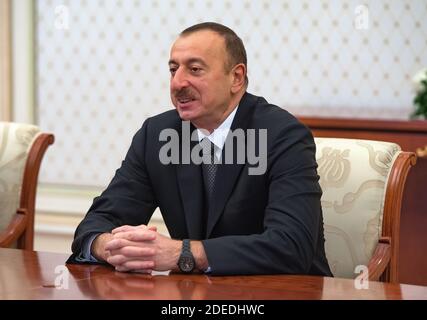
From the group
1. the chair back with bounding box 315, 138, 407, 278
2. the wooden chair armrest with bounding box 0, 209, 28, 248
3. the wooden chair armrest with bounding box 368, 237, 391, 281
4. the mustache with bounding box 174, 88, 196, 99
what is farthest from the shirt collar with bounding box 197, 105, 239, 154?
the wooden chair armrest with bounding box 0, 209, 28, 248

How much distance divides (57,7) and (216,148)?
9.39 ft

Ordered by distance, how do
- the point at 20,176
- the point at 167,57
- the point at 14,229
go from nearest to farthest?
the point at 14,229 → the point at 20,176 → the point at 167,57

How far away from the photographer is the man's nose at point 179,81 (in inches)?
103

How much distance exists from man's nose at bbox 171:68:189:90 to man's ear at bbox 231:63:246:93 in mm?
173

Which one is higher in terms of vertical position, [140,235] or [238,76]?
[238,76]

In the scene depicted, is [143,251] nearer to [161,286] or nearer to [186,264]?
[186,264]

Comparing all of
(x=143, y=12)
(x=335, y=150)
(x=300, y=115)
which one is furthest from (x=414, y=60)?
(x=335, y=150)

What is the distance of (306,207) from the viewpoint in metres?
2.42

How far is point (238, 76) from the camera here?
2738mm

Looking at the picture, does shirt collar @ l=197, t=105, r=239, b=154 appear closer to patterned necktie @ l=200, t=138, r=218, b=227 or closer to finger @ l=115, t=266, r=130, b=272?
patterned necktie @ l=200, t=138, r=218, b=227

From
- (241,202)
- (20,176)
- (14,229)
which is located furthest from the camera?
(20,176)

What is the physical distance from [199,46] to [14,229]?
1.20 metres

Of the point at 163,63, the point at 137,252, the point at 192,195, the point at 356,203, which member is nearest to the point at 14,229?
the point at 192,195

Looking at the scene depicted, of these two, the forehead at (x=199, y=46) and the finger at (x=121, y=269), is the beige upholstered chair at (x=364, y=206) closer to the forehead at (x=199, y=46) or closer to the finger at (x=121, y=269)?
the forehead at (x=199, y=46)
